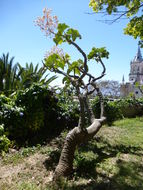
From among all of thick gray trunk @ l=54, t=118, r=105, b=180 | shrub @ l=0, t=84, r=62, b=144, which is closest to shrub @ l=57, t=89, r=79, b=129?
shrub @ l=0, t=84, r=62, b=144

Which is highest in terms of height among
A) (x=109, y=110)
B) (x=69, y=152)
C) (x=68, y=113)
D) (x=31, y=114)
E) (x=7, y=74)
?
(x=7, y=74)

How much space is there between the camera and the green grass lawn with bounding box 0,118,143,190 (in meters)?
2.12

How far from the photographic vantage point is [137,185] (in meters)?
2.17

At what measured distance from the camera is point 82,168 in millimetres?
2525

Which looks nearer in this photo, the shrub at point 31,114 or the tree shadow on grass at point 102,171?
the tree shadow on grass at point 102,171

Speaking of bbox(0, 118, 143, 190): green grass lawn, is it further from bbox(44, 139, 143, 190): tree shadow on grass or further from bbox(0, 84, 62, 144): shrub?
bbox(0, 84, 62, 144): shrub

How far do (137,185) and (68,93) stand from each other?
15.9 ft

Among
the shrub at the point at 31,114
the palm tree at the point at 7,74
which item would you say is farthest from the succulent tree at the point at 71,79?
the palm tree at the point at 7,74

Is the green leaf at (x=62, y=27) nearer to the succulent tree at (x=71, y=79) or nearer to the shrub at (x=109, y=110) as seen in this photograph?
the succulent tree at (x=71, y=79)

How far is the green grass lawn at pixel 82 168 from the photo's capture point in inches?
83.3

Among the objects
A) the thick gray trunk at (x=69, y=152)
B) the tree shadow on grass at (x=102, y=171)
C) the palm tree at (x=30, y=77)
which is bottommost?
the tree shadow on grass at (x=102, y=171)

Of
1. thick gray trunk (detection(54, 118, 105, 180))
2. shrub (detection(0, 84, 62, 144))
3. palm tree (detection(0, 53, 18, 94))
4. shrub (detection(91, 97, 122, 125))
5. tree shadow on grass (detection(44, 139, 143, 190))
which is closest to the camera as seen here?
tree shadow on grass (detection(44, 139, 143, 190))

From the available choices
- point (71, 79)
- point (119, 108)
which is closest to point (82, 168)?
point (71, 79)

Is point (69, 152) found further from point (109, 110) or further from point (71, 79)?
point (109, 110)
